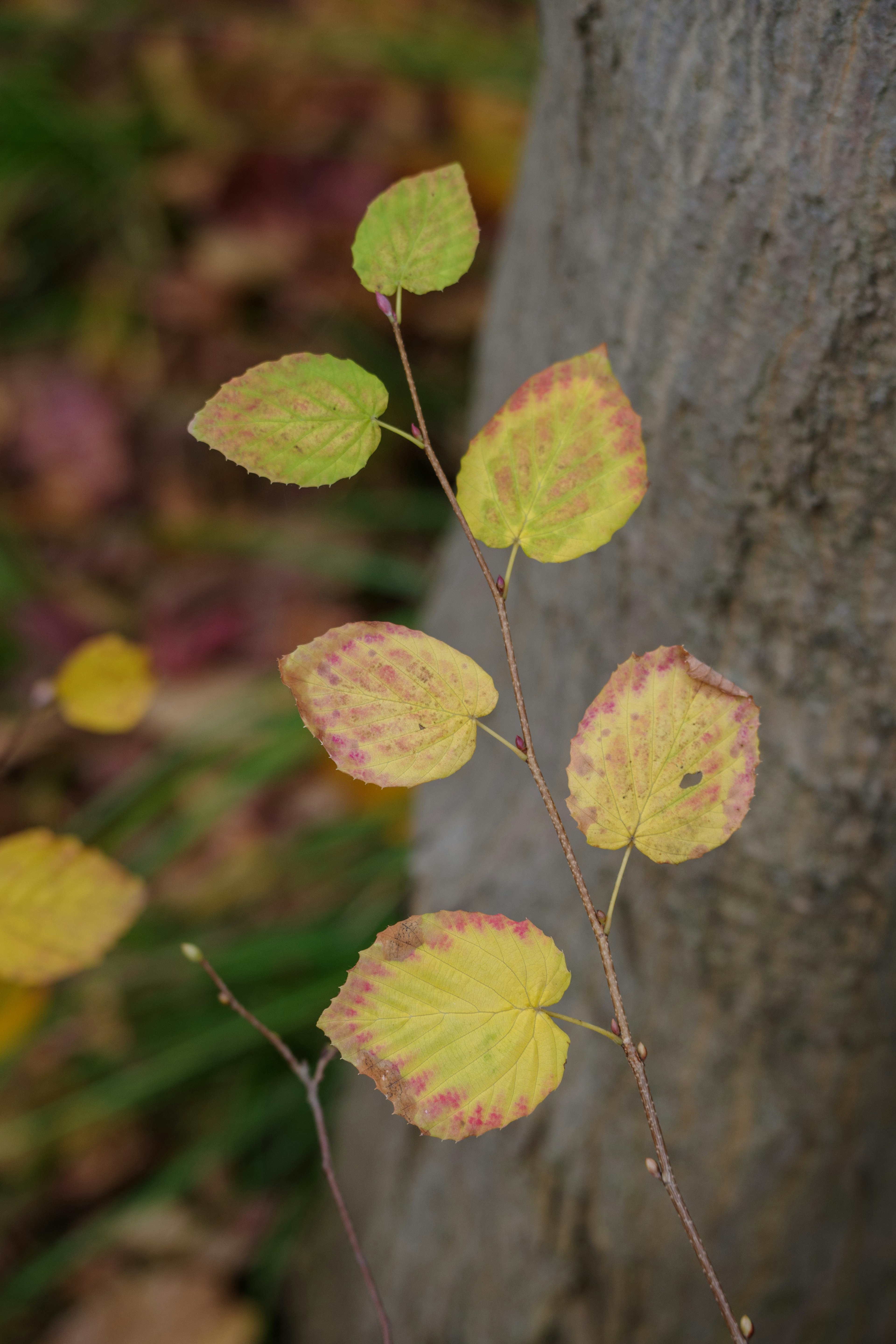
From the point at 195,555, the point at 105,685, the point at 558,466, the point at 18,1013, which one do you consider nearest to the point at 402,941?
the point at 558,466

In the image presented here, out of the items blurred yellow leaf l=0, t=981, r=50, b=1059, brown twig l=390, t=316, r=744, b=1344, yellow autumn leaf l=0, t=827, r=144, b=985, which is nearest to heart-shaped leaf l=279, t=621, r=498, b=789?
brown twig l=390, t=316, r=744, b=1344

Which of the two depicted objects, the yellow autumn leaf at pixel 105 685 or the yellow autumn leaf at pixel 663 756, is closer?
the yellow autumn leaf at pixel 663 756

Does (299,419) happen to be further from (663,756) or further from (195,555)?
(195,555)

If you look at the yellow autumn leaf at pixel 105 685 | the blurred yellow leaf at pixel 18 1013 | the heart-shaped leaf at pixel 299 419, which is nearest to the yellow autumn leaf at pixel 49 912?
the yellow autumn leaf at pixel 105 685

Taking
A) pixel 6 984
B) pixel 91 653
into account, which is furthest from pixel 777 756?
pixel 6 984

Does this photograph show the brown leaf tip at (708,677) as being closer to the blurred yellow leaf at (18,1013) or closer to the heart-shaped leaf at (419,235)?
the heart-shaped leaf at (419,235)

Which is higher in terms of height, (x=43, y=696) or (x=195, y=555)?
(x=43, y=696)
